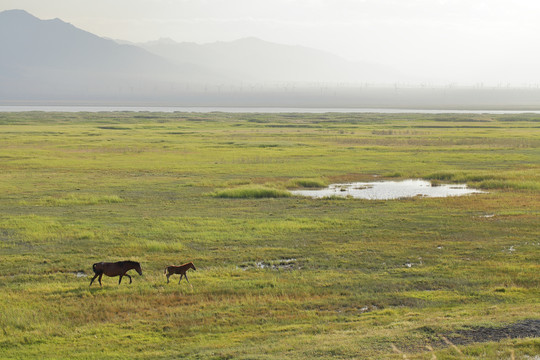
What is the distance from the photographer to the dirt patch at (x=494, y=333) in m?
14.1

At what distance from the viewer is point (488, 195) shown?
131 feet

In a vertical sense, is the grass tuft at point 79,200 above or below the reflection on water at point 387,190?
above

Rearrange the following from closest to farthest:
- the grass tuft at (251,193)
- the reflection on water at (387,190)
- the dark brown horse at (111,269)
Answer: the dark brown horse at (111,269)
the grass tuft at (251,193)
the reflection on water at (387,190)

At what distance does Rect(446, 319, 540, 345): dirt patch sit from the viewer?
1412cm

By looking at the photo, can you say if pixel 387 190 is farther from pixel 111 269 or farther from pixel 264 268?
pixel 111 269

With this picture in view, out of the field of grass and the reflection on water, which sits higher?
the field of grass

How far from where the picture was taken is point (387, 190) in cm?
4412

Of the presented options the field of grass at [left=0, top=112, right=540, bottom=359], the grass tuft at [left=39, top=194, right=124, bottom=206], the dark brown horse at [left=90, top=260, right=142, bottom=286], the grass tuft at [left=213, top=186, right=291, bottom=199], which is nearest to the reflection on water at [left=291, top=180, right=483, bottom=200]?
the field of grass at [left=0, top=112, right=540, bottom=359]

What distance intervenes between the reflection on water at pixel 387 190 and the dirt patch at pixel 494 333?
24.7 m

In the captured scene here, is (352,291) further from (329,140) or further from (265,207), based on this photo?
(329,140)

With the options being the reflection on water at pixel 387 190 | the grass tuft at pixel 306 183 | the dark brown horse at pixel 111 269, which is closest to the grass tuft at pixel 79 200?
the reflection on water at pixel 387 190

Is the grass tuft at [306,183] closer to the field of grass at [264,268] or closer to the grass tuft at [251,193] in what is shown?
the field of grass at [264,268]

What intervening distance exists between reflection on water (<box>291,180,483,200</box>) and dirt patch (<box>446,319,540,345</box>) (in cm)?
2468

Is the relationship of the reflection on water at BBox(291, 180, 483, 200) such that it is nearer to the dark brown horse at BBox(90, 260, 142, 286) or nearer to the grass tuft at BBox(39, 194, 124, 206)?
the grass tuft at BBox(39, 194, 124, 206)
